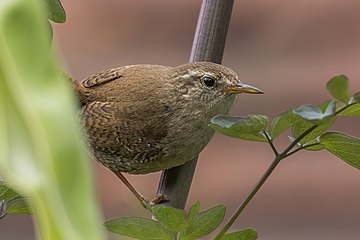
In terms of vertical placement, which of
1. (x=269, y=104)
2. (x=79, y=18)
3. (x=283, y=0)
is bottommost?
(x=269, y=104)

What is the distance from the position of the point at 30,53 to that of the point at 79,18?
219 cm

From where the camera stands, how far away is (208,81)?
1195 mm

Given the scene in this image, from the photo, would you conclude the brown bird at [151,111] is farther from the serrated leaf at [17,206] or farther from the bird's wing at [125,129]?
the serrated leaf at [17,206]

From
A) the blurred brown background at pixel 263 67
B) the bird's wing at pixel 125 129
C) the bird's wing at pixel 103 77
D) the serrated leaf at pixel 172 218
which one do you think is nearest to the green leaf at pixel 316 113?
the serrated leaf at pixel 172 218

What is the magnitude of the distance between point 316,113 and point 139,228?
0.47 ft

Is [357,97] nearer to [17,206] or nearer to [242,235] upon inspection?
[242,235]

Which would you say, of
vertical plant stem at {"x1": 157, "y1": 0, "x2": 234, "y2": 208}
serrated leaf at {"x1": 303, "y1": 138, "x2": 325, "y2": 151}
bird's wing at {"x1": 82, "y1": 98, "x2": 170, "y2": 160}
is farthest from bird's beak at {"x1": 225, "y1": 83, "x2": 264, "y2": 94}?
serrated leaf at {"x1": 303, "y1": 138, "x2": 325, "y2": 151}

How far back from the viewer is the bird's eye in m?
1.18

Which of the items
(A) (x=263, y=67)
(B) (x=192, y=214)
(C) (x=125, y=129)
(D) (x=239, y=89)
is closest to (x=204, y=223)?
(B) (x=192, y=214)

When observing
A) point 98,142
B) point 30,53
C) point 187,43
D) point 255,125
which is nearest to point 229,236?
point 255,125

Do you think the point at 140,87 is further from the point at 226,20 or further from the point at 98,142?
the point at 226,20

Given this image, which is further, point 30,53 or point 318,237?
point 318,237

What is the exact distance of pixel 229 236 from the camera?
1.68ft

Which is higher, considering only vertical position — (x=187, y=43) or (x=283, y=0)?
(x=283, y=0)
